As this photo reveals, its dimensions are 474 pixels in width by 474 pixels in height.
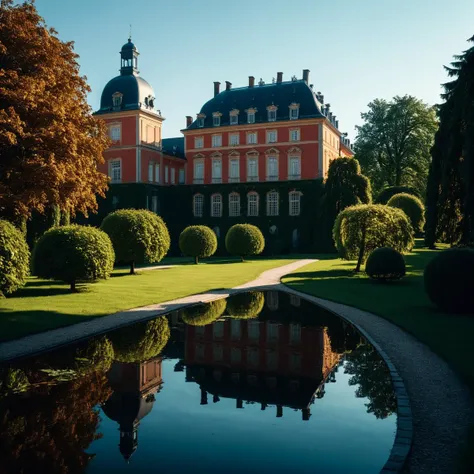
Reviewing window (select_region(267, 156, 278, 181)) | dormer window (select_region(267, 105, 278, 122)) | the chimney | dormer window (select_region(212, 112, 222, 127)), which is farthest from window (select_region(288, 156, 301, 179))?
the chimney

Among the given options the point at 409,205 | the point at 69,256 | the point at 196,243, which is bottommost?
the point at 69,256

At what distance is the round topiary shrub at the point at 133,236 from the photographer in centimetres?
2641

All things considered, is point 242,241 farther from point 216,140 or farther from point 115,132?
point 115,132

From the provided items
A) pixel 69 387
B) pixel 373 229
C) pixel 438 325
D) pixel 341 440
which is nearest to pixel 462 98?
pixel 438 325

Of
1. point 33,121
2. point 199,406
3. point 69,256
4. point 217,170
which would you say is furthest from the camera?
point 217,170

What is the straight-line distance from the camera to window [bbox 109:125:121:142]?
4944 cm

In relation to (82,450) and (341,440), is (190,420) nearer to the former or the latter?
(82,450)

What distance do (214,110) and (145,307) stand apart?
136 ft

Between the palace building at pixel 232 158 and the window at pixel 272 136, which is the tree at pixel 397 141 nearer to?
the palace building at pixel 232 158

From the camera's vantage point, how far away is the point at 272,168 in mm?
49781

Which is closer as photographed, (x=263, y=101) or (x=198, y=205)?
(x=263, y=101)

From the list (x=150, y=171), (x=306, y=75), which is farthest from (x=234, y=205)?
(x=306, y=75)

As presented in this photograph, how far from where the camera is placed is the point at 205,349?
10422 mm

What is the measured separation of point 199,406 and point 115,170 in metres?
45.3
